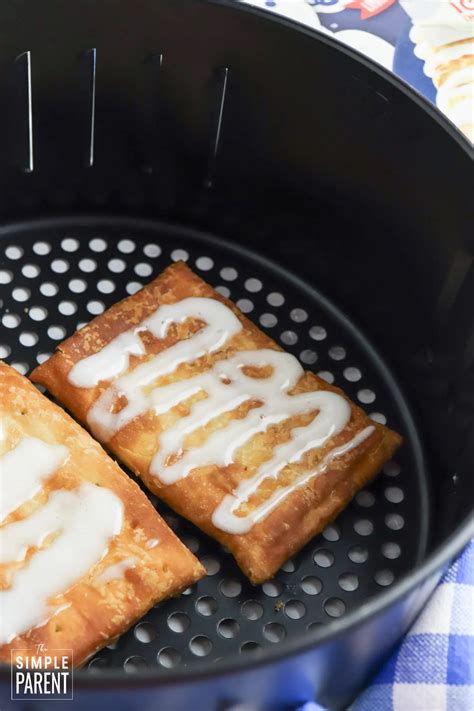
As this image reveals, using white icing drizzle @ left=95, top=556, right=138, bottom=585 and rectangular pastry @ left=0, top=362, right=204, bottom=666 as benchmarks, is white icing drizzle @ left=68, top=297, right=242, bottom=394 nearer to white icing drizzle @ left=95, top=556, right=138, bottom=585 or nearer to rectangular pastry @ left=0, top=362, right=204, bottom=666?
rectangular pastry @ left=0, top=362, right=204, bottom=666

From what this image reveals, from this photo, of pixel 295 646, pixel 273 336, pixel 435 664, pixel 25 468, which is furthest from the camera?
pixel 273 336

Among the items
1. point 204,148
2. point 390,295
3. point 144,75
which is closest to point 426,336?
point 390,295

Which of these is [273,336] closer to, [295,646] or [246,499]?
[246,499]

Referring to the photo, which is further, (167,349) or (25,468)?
(167,349)

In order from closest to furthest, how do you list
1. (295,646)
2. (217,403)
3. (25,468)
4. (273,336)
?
(295,646) < (25,468) < (217,403) < (273,336)

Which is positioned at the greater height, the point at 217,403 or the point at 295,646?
the point at 295,646

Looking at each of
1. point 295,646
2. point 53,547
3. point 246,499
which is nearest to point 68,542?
point 53,547
